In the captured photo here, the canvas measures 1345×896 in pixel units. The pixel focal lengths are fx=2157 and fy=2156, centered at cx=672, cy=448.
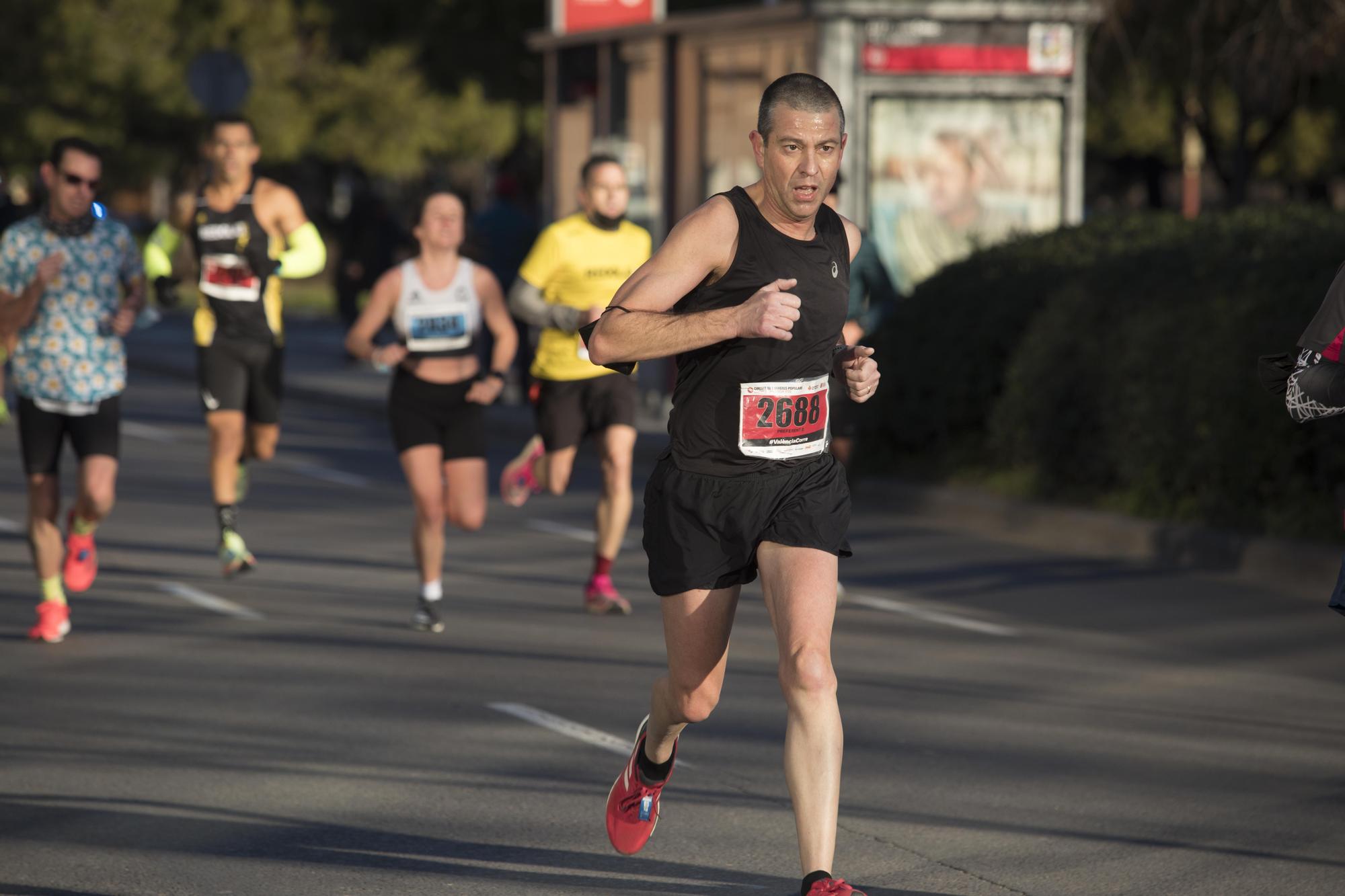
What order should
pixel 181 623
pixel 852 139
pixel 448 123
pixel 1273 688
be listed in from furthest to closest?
1. pixel 448 123
2. pixel 852 139
3. pixel 181 623
4. pixel 1273 688

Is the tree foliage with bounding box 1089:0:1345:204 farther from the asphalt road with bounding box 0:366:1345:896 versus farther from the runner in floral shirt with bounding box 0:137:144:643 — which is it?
the runner in floral shirt with bounding box 0:137:144:643

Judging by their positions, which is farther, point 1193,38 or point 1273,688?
point 1193,38

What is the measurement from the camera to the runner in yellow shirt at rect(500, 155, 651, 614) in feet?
31.8

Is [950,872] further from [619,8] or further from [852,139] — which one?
[619,8]

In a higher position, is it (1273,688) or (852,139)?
(852,139)

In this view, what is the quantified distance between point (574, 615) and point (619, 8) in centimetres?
1218

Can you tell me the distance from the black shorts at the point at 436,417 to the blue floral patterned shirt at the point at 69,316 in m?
1.16

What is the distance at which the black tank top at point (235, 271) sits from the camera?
10211mm

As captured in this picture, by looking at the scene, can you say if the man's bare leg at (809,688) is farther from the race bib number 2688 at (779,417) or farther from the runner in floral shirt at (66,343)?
the runner in floral shirt at (66,343)

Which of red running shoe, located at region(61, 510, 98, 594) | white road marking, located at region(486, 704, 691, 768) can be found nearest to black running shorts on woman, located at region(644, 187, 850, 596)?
white road marking, located at region(486, 704, 691, 768)

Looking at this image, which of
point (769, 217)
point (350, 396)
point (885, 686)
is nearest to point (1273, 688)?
point (885, 686)

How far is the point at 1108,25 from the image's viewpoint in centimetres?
1578

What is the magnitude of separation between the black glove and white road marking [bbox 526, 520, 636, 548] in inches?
115

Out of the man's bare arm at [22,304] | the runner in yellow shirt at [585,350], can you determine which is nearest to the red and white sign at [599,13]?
the runner in yellow shirt at [585,350]
